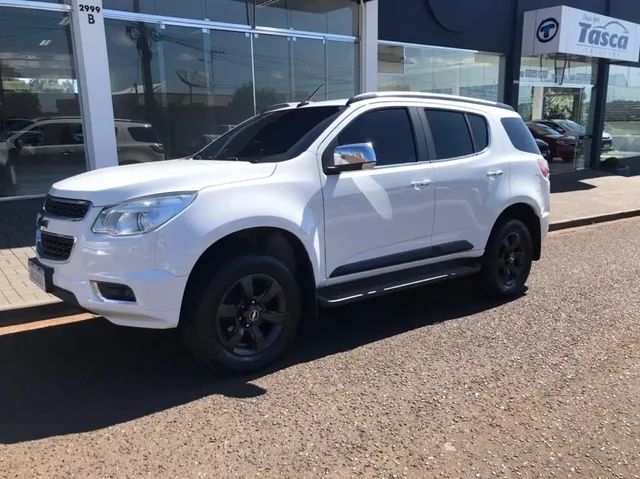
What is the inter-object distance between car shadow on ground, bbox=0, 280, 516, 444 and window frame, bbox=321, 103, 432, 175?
1.43 metres

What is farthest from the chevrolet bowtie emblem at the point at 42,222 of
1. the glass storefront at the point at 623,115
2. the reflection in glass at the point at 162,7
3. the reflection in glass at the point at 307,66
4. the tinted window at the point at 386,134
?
the glass storefront at the point at 623,115

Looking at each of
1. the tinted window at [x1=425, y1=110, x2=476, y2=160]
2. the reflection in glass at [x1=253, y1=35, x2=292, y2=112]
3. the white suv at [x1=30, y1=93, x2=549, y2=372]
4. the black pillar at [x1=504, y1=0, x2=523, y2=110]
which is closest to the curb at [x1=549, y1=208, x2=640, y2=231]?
the white suv at [x1=30, y1=93, x2=549, y2=372]

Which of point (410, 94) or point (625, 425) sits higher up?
point (410, 94)

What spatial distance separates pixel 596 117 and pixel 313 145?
17767 millimetres

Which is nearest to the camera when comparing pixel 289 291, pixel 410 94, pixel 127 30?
pixel 289 291

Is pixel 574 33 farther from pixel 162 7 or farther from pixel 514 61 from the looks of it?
pixel 162 7

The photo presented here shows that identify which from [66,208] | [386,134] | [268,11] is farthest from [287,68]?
[66,208]

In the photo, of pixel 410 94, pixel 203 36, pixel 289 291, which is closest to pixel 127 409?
pixel 289 291

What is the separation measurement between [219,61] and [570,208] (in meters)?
7.74

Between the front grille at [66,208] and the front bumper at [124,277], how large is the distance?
80mm

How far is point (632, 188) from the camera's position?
14.9 metres

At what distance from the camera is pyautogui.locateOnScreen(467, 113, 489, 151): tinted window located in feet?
17.8

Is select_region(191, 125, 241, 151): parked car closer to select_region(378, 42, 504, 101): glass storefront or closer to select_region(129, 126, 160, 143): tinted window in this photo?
select_region(129, 126, 160, 143): tinted window

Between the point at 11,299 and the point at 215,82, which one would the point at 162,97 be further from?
the point at 11,299
